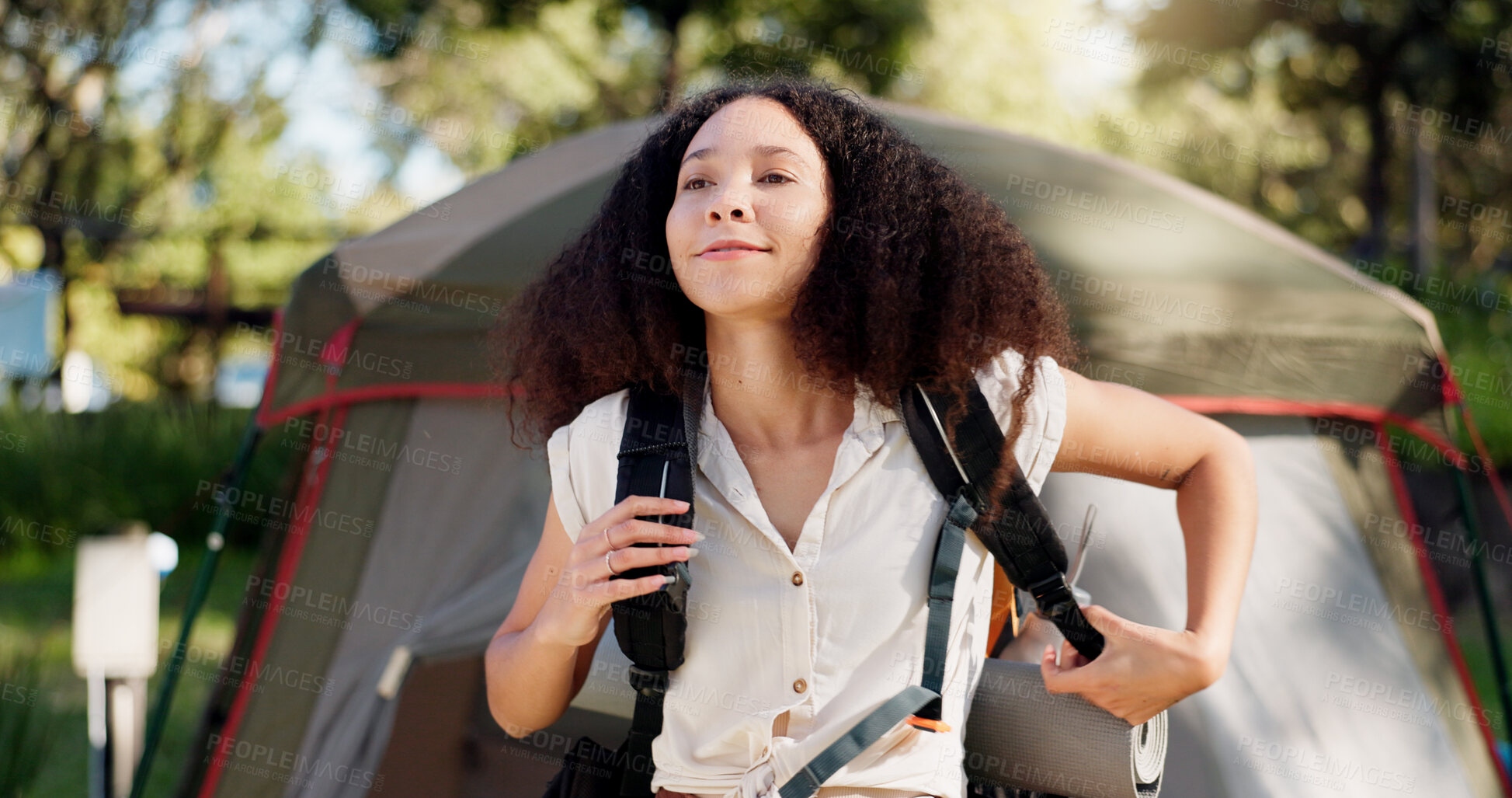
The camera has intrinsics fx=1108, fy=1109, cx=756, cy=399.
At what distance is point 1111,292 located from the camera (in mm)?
2484

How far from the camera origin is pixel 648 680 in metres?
1.39

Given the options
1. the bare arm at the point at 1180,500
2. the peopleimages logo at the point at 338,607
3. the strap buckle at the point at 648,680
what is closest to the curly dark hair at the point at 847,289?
the bare arm at the point at 1180,500

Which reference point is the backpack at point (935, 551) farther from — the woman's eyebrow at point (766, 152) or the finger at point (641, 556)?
the woman's eyebrow at point (766, 152)

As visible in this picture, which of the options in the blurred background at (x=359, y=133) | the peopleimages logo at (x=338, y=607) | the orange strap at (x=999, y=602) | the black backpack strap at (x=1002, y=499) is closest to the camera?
the black backpack strap at (x=1002, y=499)

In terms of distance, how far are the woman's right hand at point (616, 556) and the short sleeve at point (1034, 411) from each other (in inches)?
16.6

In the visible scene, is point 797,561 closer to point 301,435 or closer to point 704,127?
point 704,127

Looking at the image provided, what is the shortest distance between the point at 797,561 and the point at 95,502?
7.78 m

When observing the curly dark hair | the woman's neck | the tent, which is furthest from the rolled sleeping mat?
the tent

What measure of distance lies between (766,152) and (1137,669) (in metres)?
0.79

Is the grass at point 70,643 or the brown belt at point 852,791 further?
the grass at point 70,643

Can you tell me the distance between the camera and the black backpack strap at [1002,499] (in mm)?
1365

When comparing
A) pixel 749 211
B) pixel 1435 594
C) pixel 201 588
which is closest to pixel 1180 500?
pixel 749 211

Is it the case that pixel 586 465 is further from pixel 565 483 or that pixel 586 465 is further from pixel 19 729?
pixel 19 729

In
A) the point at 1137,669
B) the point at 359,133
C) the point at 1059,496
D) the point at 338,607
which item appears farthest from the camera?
the point at 359,133
